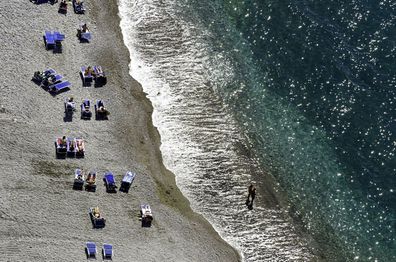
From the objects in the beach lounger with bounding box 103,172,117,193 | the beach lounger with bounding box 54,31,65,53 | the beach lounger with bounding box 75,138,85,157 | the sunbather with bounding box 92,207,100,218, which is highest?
the beach lounger with bounding box 54,31,65,53

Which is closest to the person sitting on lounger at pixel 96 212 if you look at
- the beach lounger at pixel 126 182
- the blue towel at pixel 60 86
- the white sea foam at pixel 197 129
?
the beach lounger at pixel 126 182

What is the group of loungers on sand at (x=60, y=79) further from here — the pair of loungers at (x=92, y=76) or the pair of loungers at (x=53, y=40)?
the pair of loungers at (x=53, y=40)

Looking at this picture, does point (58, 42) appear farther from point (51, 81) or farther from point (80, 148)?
point (80, 148)

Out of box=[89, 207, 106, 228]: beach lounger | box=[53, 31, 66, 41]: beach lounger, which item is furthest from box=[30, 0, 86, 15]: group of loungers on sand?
box=[89, 207, 106, 228]: beach lounger

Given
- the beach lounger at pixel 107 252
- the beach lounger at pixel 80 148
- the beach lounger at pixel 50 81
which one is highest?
the beach lounger at pixel 50 81

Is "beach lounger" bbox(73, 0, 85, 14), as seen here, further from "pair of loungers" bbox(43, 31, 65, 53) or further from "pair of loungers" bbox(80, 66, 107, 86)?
"pair of loungers" bbox(80, 66, 107, 86)

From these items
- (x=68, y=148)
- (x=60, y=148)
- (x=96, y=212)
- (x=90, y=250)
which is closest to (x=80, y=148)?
(x=68, y=148)
